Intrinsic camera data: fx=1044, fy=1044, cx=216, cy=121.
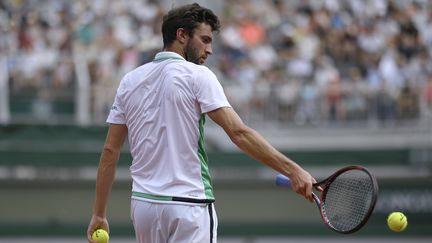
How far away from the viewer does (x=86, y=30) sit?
19.6 metres

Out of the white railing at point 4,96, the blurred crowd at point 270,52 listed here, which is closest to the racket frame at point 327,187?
the blurred crowd at point 270,52

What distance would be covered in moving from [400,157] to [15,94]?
6621 mm

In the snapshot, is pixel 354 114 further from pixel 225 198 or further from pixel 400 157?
pixel 225 198

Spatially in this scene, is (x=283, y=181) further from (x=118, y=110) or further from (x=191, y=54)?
(x=118, y=110)

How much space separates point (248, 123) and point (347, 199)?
11861 mm

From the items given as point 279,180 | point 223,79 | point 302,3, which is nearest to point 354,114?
point 223,79

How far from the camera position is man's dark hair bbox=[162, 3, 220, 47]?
20.1 ft

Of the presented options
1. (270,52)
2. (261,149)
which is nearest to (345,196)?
(261,149)

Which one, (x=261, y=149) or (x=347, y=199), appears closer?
(x=261, y=149)

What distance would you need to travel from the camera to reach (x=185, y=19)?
241 inches

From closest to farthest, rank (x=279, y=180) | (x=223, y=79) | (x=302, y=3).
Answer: (x=279, y=180)
(x=223, y=79)
(x=302, y=3)

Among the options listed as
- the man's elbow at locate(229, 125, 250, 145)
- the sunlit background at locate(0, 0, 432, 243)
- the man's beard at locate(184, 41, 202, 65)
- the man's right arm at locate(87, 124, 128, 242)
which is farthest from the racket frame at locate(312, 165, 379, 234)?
the sunlit background at locate(0, 0, 432, 243)

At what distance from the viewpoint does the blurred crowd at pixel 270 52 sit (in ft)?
58.6

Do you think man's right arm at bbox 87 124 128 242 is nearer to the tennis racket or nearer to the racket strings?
the tennis racket
